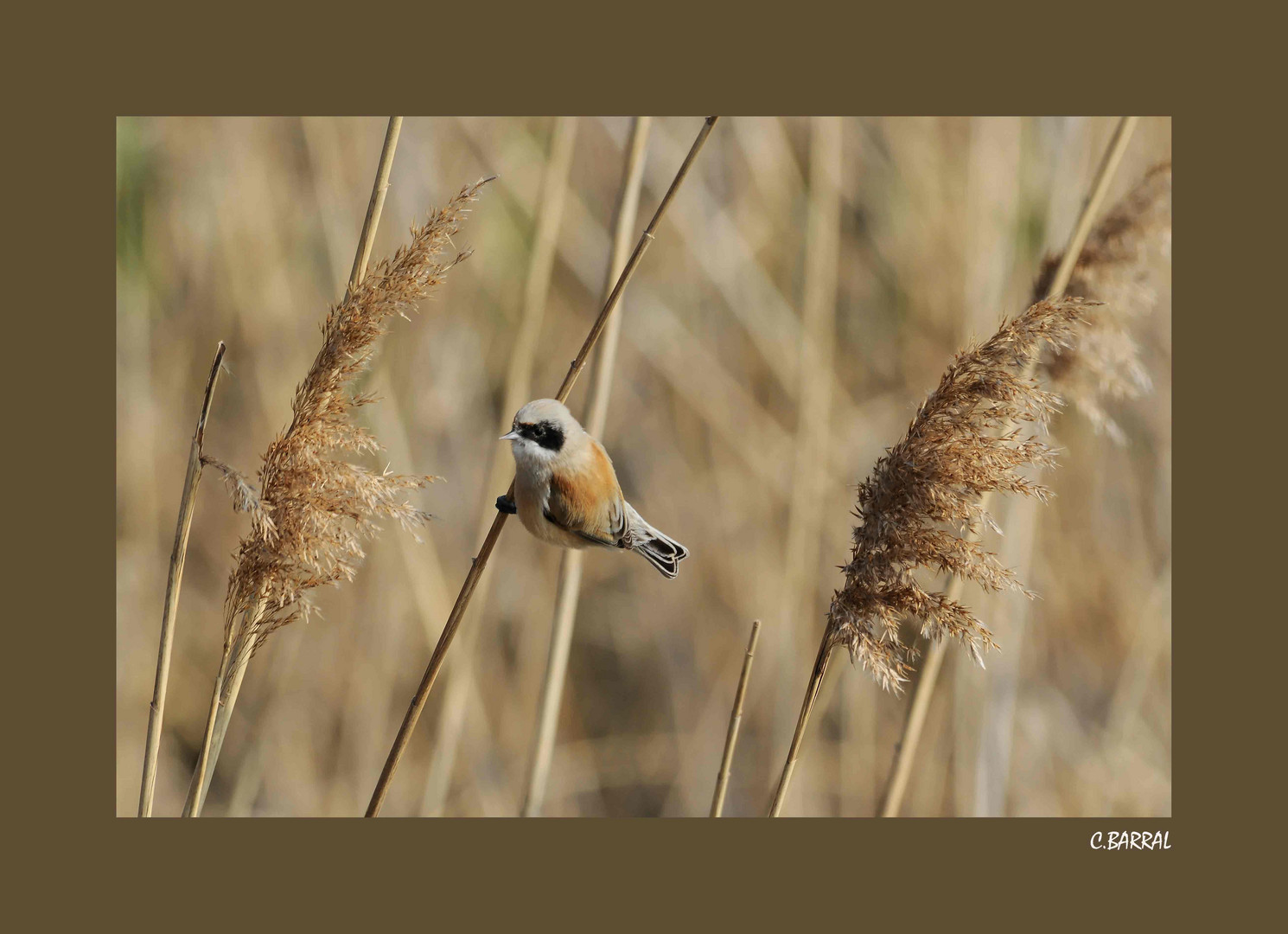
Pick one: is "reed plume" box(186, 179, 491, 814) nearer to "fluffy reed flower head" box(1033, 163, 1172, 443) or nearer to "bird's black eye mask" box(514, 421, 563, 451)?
"bird's black eye mask" box(514, 421, 563, 451)

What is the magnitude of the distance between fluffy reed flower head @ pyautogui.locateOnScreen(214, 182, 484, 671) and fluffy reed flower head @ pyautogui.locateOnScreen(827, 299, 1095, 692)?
0.79 meters

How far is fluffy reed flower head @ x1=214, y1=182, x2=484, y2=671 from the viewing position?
1405 millimetres

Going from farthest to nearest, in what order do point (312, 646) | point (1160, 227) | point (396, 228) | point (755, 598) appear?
point (755, 598), point (312, 646), point (396, 228), point (1160, 227)

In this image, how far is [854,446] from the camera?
323 cm

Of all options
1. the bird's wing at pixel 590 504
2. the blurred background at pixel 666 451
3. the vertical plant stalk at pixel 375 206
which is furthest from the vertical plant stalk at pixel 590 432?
the vertical plant stalk at pixel 375 206

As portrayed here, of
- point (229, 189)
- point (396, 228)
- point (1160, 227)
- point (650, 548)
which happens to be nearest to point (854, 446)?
point (1160, 227)

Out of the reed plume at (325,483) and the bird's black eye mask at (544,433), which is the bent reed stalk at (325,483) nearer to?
the reed plume at (325,483)

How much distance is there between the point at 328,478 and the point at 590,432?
2.25ft

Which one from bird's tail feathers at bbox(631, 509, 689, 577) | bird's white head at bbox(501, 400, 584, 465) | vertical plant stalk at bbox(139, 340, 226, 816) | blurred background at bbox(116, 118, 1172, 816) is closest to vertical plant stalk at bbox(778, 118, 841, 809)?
blurred background at bbox(116, 118, 1172, 816)

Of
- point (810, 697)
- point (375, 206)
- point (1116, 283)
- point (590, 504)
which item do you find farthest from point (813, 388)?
point (375, 206)

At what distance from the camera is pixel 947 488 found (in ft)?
4.86

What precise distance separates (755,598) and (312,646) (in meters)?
1.58

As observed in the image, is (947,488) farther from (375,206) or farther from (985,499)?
(375,206)

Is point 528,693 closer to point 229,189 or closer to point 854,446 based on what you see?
point 854,446
